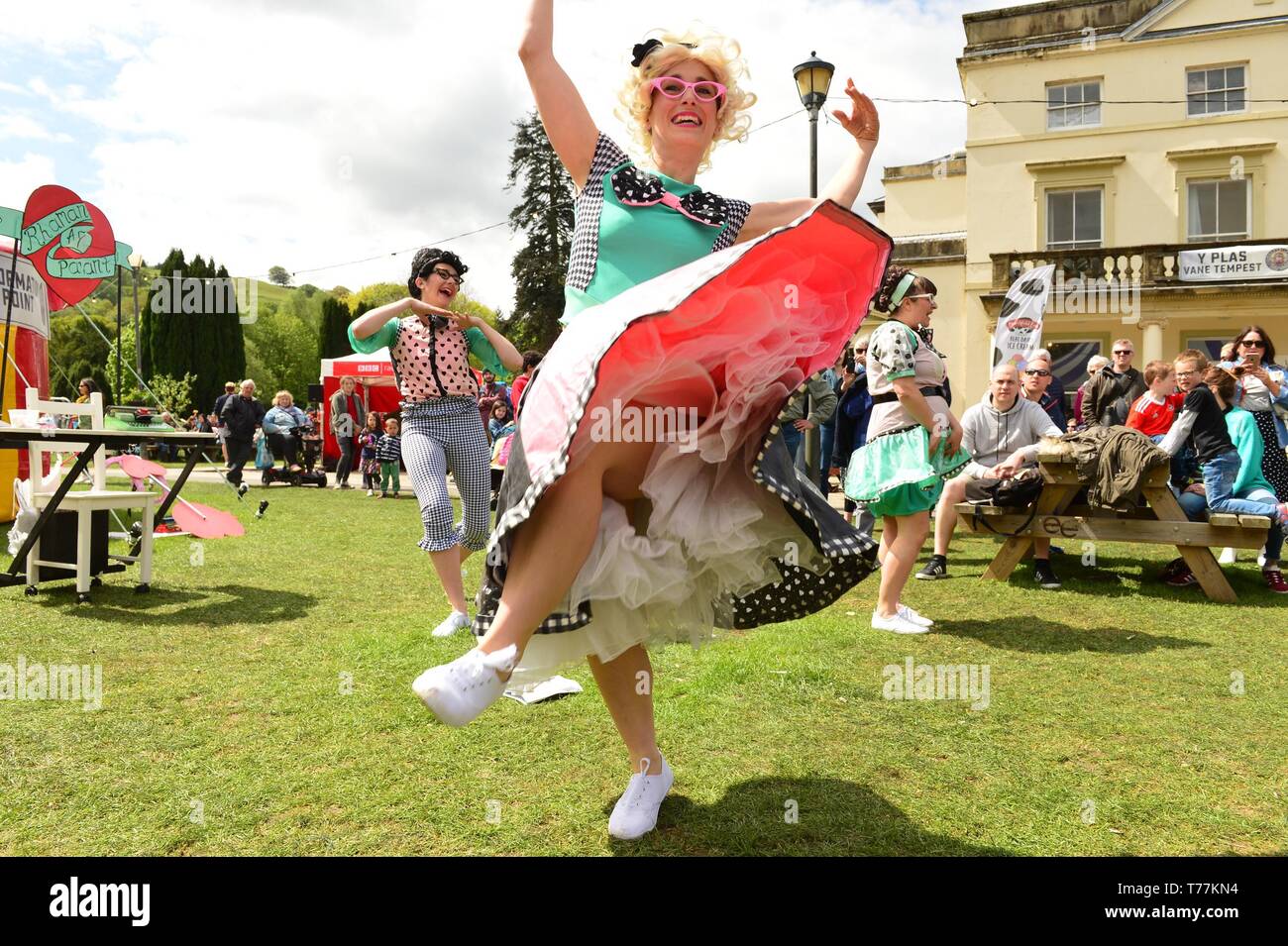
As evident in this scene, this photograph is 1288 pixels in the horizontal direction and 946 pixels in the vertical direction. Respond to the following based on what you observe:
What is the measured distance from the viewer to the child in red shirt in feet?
24.7

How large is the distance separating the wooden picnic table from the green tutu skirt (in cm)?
160

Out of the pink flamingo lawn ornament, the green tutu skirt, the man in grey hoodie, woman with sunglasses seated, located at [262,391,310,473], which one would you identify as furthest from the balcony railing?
the pink flamingo lawn ornament

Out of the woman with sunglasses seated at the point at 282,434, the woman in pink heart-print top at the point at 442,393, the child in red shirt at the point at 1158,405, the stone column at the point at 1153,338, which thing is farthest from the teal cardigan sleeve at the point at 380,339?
the stone column at the point at 1153,338

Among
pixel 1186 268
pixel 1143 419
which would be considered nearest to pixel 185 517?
pixel 1143 419

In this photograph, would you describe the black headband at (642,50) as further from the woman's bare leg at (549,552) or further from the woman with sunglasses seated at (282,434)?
the woman with sunglasses seated at (282,434)

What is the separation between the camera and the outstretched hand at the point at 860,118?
2369 millimetres

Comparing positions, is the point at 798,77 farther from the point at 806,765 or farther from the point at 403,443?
the point at 806,765

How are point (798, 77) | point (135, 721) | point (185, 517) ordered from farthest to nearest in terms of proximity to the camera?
point (798, 77), point (185, 517), point (135, 721)

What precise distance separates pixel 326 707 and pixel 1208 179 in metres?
25.6

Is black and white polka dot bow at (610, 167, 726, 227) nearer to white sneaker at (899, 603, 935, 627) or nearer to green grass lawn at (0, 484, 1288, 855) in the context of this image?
green grass lawn at (0, 484, 1288, 855)

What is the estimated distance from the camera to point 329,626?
4688 millimetres

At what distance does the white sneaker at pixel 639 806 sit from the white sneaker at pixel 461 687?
681 mm

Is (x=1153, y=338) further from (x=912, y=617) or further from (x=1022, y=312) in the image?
(x=912, y=617)
